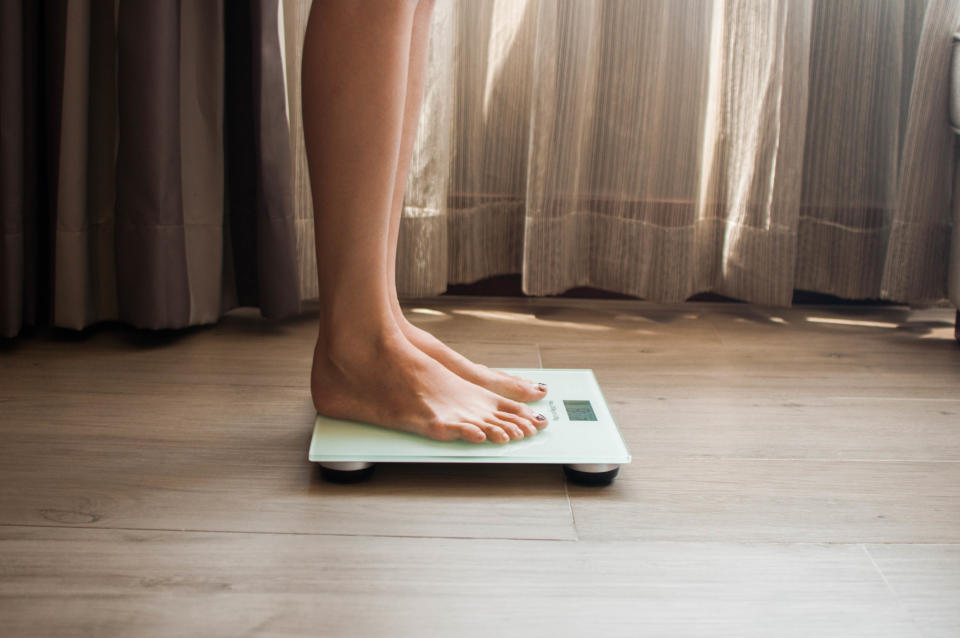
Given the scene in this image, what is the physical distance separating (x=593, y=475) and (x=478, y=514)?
0.44 feet

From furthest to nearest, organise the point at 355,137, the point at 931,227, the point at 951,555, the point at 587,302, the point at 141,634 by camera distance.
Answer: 1. the point at 587,302
2. the point at 931,227
3. the point at 355,137
4. the point at 951,555
5. the point at 141,634

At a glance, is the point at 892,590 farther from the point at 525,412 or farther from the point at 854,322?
the point at 854,322

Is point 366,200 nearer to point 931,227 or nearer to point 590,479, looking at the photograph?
point 590,479

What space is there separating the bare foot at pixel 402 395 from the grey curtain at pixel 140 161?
1.64 ft

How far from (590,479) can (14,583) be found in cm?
52

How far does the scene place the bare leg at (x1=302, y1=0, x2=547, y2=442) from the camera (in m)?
0.86

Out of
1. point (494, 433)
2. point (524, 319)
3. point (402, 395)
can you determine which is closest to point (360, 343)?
point (402, 395)

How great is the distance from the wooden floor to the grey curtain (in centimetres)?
11

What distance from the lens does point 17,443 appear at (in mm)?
944

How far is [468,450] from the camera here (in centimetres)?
87

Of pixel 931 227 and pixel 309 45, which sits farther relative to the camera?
pixel 931 227

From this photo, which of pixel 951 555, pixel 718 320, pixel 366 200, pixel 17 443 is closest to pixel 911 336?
pixel 718 320

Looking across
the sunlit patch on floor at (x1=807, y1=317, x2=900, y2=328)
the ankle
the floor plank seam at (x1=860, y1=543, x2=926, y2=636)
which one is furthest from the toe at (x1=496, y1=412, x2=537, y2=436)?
the sunlit patch on floor at (x1=807, y1=317, x2=900, y2=328)

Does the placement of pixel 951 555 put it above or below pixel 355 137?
below
